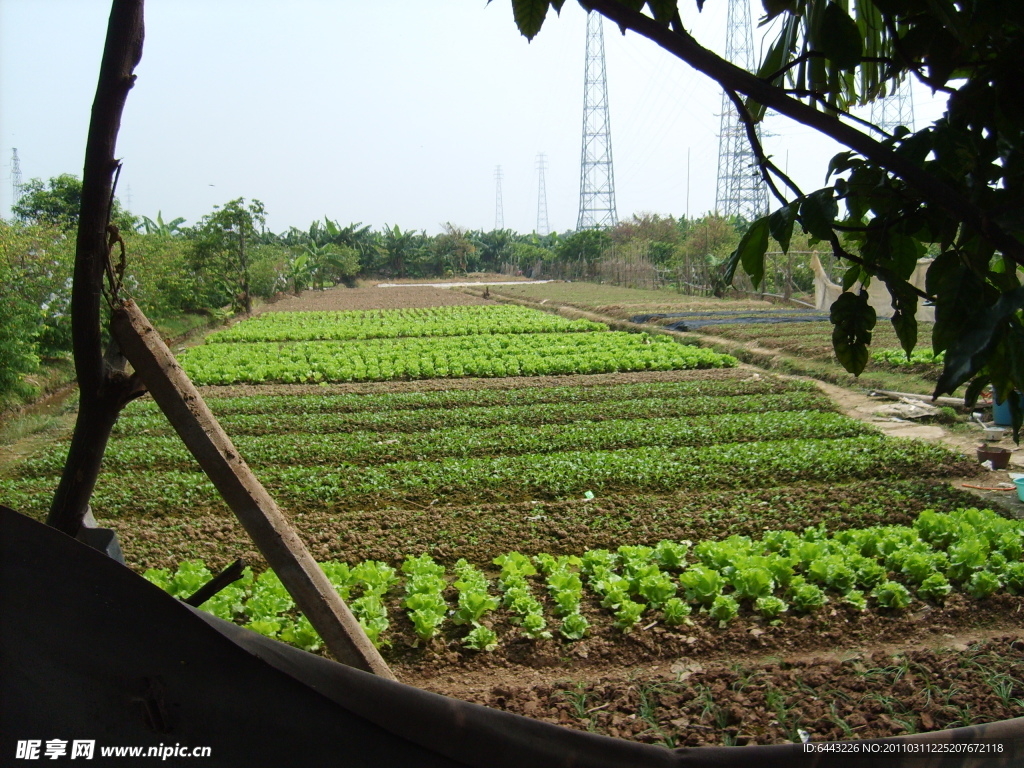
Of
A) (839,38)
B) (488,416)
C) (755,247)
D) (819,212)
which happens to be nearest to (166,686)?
(755,247)

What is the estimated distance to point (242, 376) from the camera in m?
18.3

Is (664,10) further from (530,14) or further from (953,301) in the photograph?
(953,301)

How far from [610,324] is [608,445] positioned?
17.7 metres

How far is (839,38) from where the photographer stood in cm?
159

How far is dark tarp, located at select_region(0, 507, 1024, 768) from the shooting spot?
160cm

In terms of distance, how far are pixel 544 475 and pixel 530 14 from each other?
27.1 ft

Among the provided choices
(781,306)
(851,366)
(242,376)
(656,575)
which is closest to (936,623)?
(656,575)

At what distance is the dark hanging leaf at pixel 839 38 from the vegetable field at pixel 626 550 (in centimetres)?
347

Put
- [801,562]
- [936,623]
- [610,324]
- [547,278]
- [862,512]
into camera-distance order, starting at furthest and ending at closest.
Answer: [547,278] → [610,324] → [862,512] → [801,562] → [936,623]

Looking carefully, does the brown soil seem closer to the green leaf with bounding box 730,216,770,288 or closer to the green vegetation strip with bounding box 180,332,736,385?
the green leaf with bounding box 730,216,770,288

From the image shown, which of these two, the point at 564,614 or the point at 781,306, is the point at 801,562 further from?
the point at 781,306

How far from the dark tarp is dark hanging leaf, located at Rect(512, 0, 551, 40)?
56.6 inches

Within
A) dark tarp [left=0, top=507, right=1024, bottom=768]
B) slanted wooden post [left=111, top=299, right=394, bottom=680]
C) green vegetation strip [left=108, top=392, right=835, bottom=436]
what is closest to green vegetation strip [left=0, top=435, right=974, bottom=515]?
green vegetation strip [left=108, top=392, right=835, bottom=436]

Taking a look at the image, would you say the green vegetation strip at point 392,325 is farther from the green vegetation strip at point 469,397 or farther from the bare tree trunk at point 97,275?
the bare tree trunk at point 97,275
